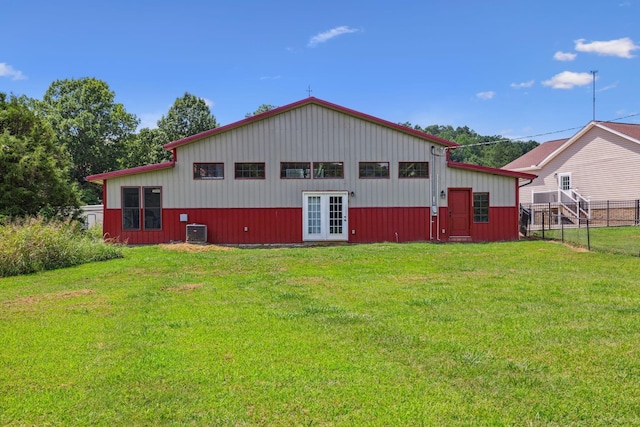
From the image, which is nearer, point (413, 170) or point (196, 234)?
point (196, 234)

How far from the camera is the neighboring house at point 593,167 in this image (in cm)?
2444

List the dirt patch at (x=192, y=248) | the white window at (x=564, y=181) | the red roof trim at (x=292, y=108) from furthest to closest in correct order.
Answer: the white window at (x=564, y=181) → the red roof trim at (x=292, y=108) → the dirt patch at (x=192, y=248)

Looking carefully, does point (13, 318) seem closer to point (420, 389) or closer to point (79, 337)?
point (79, 337)

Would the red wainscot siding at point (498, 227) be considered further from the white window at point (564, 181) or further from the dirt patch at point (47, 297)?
the dirt patch at point (47, 297)

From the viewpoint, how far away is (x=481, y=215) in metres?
17.8

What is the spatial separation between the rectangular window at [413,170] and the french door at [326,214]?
2.29 m

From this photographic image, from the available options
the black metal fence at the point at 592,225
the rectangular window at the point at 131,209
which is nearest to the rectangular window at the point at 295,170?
the rectangular window at the point at 131,209

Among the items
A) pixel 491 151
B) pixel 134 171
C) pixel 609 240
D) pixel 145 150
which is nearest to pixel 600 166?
pixel 609 240

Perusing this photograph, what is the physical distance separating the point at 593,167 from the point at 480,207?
41.9 feet

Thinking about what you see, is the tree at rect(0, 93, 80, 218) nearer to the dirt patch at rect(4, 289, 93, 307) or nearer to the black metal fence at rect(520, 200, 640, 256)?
the dirt patch at rect(4, 289, 93, 307)

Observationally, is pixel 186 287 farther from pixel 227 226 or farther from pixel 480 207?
pixel 480 207

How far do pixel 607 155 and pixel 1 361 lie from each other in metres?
28.5

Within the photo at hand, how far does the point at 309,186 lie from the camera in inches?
688

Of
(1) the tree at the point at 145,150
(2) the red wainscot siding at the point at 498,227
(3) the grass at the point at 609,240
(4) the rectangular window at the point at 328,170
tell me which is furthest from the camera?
(1) the tree at the point at 145,150
